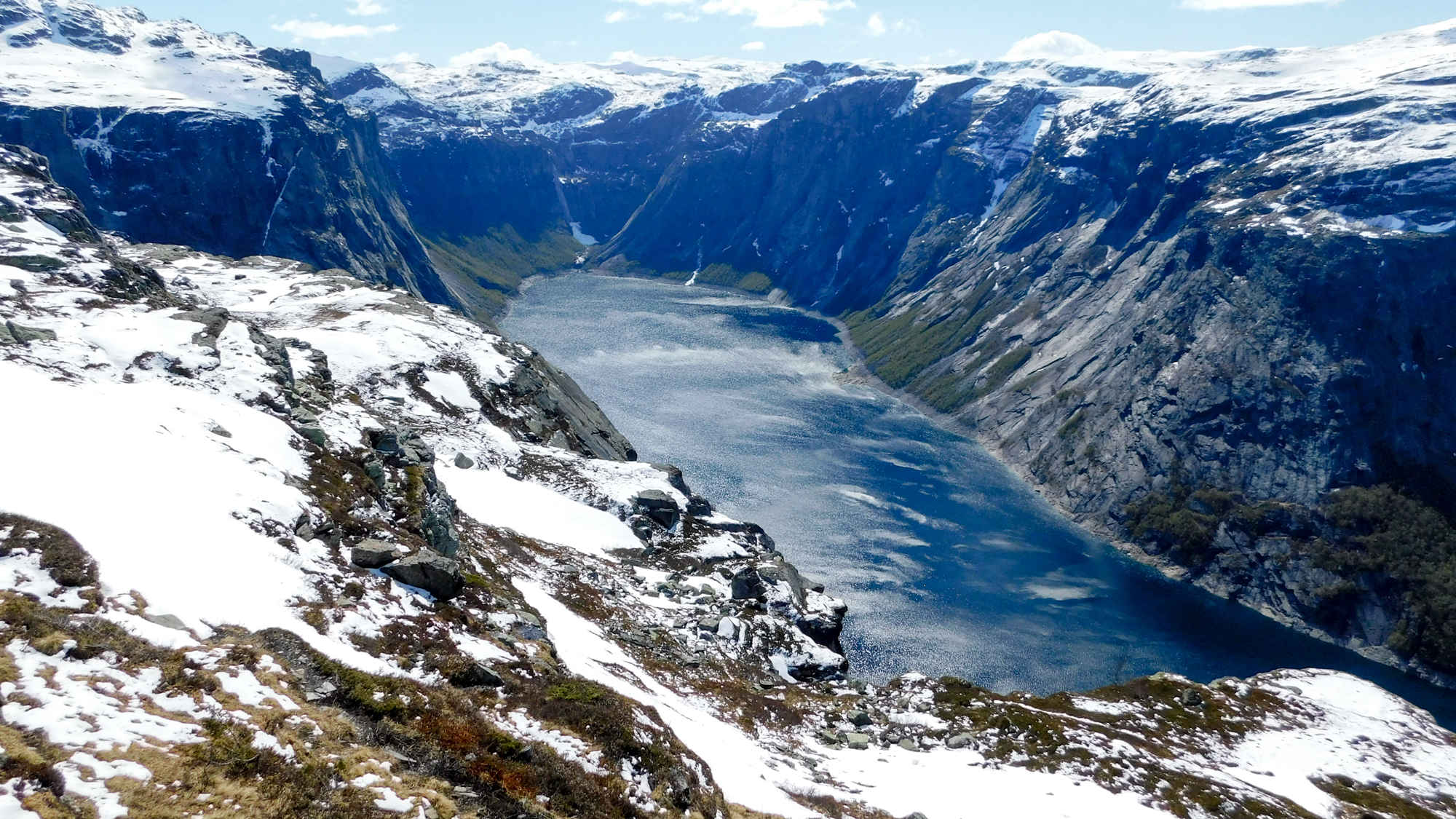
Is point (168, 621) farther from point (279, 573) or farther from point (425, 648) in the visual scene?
point (425, 648)

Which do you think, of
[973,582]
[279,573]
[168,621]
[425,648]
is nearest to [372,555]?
[279,573]

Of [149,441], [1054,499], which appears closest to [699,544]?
[149,441]

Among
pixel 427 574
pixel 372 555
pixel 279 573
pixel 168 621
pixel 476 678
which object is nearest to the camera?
pixel 168 621

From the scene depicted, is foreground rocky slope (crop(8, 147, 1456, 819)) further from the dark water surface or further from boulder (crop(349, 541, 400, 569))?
the dark water surface

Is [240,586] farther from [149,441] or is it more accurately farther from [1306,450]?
[1306,450]

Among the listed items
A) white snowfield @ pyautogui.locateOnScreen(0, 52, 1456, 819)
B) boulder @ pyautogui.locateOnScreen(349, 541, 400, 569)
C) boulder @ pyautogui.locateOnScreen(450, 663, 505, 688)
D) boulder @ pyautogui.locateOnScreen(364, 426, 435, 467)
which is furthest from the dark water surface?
boulder @ pyautogui.locateOnScreen(450, 663, 505, 688)

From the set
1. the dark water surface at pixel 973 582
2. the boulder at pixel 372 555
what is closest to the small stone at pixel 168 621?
the boulder at pixel 372 555

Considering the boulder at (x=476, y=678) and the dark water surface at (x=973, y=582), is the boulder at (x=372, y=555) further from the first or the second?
the dark water surface at (x=973, y=582)
